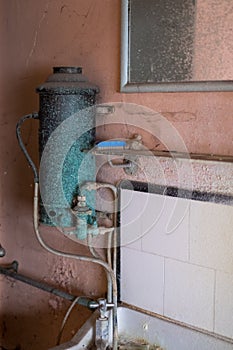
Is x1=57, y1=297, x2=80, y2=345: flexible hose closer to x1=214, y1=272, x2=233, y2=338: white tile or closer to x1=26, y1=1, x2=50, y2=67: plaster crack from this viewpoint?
x1=214, y1=272, x2=233, y2=338: white tile

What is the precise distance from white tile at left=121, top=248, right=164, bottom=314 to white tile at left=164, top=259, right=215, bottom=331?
0.09 feet

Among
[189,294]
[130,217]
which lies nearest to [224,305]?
[189,294]

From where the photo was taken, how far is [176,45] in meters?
1.25

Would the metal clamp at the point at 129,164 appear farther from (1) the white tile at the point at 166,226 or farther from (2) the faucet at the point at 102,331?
(2) the faucet at the point at 102,331

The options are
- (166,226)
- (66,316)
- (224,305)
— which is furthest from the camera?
(66,316)

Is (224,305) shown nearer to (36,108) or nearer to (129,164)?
(129,164)

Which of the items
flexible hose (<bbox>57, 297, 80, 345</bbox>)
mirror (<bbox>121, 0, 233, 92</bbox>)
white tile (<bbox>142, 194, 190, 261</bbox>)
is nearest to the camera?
mirror (<bbox>121, 0, 233, 92</bbox>)

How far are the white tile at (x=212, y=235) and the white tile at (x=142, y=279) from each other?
133 millimetres

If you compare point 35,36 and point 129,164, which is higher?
point 35,36

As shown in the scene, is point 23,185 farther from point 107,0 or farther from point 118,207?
point 107,0

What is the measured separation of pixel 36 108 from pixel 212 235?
0.76 m

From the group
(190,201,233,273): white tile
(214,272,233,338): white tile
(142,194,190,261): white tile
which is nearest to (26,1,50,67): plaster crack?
(142,194,190,261): white tile

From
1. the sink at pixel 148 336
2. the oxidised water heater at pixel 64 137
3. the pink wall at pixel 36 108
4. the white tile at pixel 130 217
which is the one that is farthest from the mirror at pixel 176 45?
the sink at pixel 148 336

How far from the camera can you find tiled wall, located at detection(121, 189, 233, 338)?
3.99 feet
